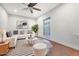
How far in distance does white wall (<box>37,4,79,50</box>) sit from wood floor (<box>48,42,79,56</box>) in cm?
15

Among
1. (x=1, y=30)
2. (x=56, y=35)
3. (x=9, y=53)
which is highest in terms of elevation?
(x=1, y=30)

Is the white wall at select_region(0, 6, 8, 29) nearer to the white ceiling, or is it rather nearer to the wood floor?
the white ceiling

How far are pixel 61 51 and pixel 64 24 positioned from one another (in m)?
0.95

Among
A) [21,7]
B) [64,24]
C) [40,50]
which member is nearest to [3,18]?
[21,7]

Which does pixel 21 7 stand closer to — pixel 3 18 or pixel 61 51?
pixel 3 18

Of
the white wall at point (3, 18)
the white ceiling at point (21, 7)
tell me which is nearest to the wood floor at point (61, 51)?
the white ceiling at point (21, 7)

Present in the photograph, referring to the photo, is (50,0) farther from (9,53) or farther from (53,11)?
(9,53)

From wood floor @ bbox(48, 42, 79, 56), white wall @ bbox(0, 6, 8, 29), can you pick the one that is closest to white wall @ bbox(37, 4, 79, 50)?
wood floor @ bbox(48, 42, 79, 56)

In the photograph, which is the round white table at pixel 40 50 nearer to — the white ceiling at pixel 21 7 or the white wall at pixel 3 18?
the white ceiling at pixel 21 7

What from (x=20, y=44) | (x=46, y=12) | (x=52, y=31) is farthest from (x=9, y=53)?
(x=46, y=12)

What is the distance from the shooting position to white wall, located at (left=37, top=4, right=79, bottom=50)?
3.21m

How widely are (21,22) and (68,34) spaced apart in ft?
5.43

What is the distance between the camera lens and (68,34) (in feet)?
10.9

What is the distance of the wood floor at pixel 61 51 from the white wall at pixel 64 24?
5.7 inches
